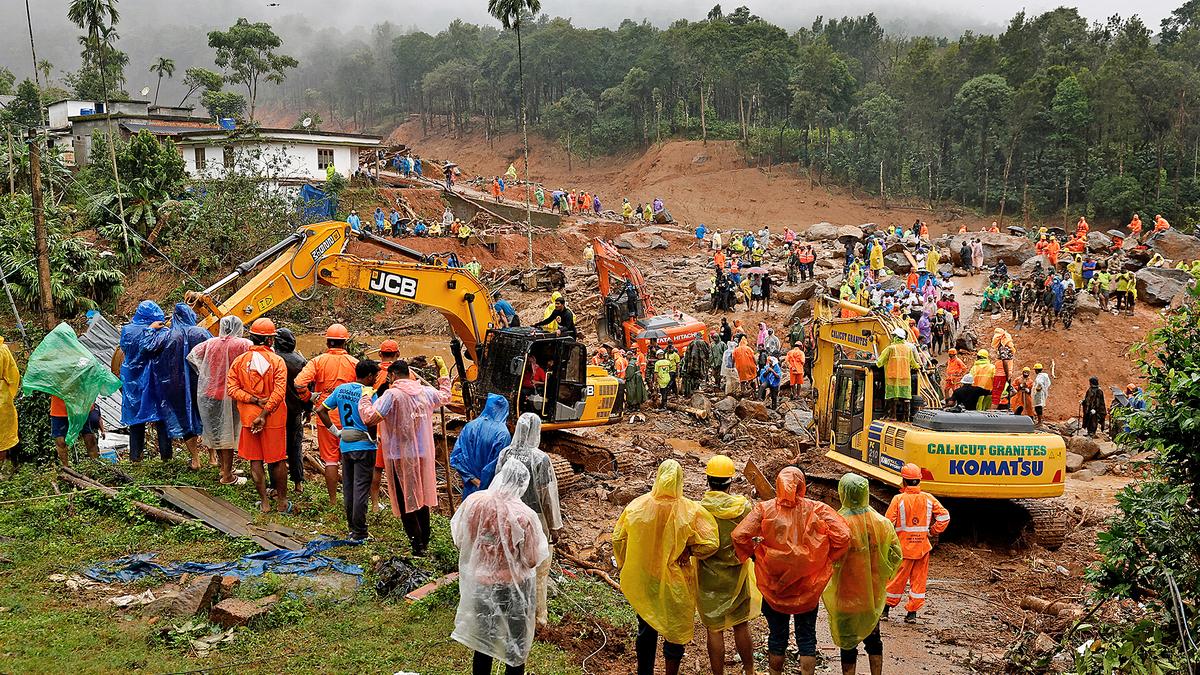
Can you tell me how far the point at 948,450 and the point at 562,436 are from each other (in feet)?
19.8

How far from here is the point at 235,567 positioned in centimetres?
760

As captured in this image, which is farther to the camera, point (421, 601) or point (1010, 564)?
point (1010, 564)

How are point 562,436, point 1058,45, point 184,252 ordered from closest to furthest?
point 562,436, point 184,252, point 1058,45

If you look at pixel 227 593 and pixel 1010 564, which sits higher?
pixel 227 593

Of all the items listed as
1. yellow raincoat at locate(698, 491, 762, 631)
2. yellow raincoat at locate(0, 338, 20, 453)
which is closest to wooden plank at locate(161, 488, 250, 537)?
yellow raincoat at locate(0, 338, 20, 453)

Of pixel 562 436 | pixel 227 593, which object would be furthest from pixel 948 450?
pixel 227 593

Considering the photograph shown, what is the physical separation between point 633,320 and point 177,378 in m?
14.7

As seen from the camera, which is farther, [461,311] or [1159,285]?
[1159,285]

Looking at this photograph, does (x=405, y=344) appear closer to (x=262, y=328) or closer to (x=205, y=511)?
(x=262, y=328)

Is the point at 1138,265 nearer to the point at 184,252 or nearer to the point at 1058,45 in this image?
the point at 184,252

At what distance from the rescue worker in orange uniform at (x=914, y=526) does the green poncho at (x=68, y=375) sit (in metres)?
8.23

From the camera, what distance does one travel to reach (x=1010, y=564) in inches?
433

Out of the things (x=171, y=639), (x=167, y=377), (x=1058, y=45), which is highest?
(x=1058, y=45)

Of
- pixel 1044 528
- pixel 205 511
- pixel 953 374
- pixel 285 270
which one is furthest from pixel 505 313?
pixel 953 374
